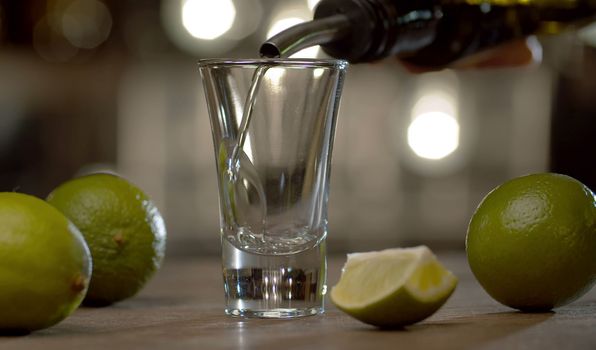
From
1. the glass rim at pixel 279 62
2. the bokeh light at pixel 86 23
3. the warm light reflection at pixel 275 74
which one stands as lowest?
the warm light reflection at pixel 275 74

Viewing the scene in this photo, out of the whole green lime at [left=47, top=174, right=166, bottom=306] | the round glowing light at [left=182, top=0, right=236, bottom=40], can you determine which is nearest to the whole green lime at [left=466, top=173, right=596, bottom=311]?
the whole green lime at [left=47, top=174, right=166, bottom=306]

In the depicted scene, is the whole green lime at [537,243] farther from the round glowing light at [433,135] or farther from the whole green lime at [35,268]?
the round glowing light at [433,135]

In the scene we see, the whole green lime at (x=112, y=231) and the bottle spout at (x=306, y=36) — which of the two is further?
the whole green lime at (x=112, y=231)

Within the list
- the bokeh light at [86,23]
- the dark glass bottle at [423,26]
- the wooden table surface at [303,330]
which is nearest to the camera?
the wooden table surface at [303,330]

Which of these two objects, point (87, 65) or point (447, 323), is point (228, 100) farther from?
point (87, 65)

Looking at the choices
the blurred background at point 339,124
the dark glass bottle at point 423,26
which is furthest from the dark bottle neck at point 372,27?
the blurred background at point 339,124

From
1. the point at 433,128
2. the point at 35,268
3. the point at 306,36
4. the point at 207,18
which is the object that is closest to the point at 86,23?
the point at 207,18

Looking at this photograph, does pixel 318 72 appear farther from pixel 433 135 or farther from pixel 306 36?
pixel 433 135
